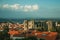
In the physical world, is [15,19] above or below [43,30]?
above

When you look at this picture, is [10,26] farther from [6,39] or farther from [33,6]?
[33,6]

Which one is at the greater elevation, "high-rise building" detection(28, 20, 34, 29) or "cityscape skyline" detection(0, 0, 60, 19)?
"cityscape skyline" detection(0, 0, 60, 19)

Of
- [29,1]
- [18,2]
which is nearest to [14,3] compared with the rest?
[18,2]

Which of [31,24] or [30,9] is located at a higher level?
[30,9]

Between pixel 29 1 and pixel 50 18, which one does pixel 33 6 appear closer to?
pixel 29 1

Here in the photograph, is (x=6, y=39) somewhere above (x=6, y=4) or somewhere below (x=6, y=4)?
below

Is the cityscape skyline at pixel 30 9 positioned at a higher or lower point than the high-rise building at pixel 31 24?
higher

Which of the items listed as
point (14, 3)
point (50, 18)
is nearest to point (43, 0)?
point (50, 18)

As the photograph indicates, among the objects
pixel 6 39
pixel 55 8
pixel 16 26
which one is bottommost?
pixel 6 39
